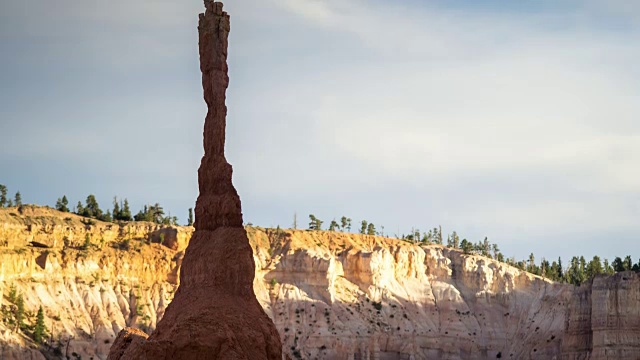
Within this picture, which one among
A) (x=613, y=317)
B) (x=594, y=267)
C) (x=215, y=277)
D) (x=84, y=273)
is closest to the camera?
(x=215, y=277)

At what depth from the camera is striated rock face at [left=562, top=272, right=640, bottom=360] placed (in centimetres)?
12594

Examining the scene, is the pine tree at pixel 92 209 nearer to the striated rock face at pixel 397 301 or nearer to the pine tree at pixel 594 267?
the striated rock face at pixel 397 301

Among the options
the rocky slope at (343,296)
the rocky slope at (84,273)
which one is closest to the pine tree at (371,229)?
the rocky slope at (343,296)

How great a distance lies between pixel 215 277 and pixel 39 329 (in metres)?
68.1

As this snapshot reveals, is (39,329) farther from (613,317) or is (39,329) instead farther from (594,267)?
(594,267)

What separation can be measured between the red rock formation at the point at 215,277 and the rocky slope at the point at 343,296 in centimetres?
6038

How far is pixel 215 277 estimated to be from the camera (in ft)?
200

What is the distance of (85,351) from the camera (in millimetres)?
128250

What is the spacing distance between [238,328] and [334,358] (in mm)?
90315

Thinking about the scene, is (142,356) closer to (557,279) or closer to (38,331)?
(38,331)

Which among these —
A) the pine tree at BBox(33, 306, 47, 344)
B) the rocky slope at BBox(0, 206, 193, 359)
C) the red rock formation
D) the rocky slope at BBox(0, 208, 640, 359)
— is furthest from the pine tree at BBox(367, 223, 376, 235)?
the red rock formation

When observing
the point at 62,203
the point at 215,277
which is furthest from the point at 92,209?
the point at 215,277

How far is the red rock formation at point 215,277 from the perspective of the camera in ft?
193

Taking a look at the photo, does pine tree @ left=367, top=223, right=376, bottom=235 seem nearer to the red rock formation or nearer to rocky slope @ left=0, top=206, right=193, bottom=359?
rocky slope @ left=0, top=206, right=193, bottom=359
